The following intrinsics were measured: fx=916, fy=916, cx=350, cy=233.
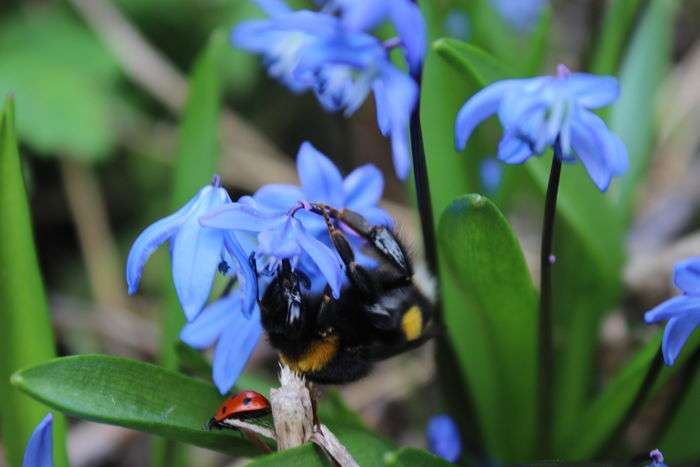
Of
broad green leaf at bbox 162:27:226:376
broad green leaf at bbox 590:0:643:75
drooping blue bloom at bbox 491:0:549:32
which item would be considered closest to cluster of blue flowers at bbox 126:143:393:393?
broad green leaf at bbox 162:27:226:376

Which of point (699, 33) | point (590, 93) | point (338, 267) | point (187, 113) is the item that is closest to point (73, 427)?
point (187, 113)

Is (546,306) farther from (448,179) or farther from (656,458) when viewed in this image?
(448,179)

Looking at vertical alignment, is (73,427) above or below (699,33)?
below

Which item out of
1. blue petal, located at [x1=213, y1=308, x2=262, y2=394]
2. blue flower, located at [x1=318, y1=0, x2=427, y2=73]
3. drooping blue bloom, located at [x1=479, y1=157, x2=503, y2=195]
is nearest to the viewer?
blue flower, located at [x1=318, y1=0, x2=427, y2=73]

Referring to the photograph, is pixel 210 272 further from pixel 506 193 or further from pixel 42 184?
pixel 42 184

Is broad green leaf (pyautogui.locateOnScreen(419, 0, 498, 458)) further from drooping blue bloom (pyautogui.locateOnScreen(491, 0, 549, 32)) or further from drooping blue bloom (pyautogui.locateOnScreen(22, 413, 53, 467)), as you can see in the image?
drooping blue bloom (pyautogui.locateOnScreen(491, 0, 549, 32))

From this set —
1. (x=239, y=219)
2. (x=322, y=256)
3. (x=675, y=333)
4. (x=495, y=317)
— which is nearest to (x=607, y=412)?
(x=495, y=317)
